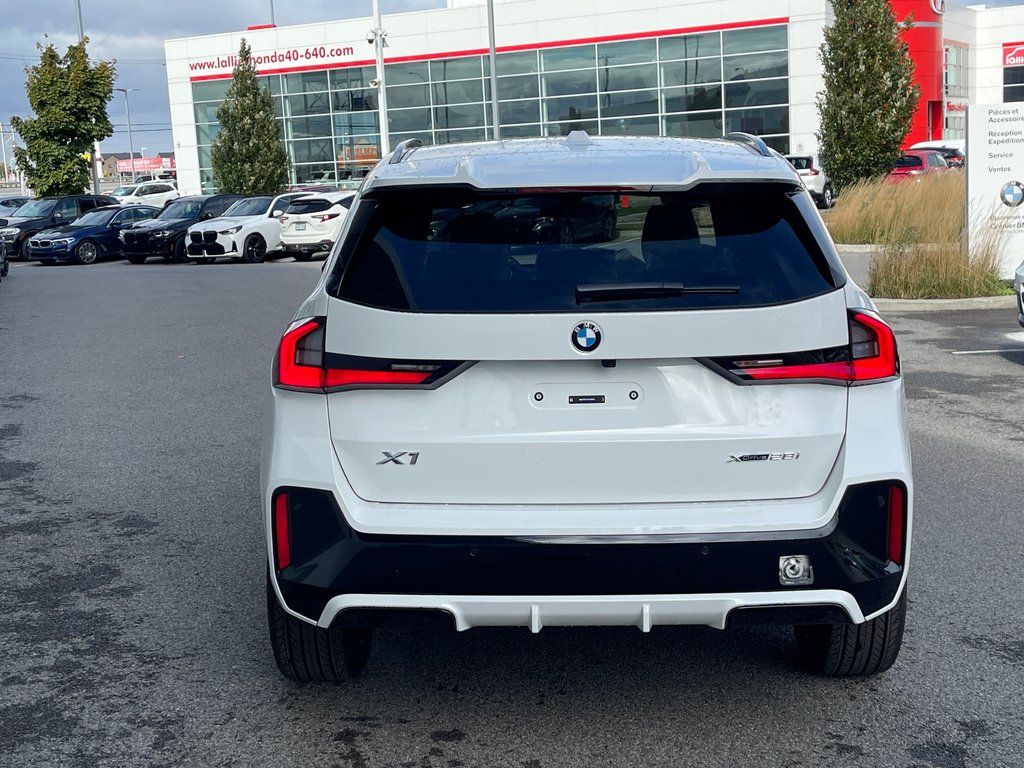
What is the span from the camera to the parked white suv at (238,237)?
29.9m

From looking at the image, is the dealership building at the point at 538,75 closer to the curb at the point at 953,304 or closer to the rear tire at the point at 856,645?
the curb at the point at 953,304

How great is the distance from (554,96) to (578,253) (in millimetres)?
50517

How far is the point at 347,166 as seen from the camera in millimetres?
56219

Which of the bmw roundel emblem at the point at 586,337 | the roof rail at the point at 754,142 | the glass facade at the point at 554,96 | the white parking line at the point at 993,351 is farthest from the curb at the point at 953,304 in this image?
the glass facade at the point at 554,96

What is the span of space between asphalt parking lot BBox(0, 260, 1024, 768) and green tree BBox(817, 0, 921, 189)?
927 inches

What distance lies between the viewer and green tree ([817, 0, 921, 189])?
98.0 feet

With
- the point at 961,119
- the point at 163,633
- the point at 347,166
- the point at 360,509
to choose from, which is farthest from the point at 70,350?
the point at 961,119

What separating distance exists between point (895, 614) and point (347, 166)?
2123 inches

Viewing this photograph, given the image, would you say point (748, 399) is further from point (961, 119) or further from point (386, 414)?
point (961, 119)

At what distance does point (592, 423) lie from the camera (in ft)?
11.7

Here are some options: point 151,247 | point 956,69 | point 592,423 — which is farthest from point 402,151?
point 956,69

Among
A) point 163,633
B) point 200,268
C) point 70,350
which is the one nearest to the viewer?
point 163,633

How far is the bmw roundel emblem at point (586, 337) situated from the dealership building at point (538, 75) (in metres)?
43.3

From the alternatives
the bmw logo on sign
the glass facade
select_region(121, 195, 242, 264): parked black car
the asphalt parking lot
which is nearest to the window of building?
the glass facade
